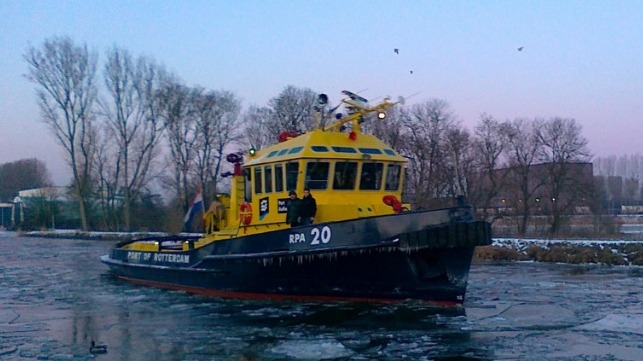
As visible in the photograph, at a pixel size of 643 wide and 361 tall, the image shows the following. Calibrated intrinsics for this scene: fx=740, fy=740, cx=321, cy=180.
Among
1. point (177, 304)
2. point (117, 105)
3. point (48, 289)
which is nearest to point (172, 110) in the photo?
point (117, 105)

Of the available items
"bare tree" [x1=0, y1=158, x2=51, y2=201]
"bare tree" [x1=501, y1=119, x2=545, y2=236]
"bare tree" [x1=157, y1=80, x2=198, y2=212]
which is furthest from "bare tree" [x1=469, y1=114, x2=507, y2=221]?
"bare tree" [x1=0, y1=158, x2=51, y2=201]

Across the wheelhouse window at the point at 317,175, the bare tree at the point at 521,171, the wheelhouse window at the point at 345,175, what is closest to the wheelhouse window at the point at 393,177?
the wheelhouse window at the point at 345,175

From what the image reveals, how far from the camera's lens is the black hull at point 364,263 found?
34.7 feet

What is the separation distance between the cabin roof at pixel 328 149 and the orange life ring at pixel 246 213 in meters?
0.79

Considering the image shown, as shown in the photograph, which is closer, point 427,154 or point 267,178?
point 267,178

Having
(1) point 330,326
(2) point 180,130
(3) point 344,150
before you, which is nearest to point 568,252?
(3) point 344,150

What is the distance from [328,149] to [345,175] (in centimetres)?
55

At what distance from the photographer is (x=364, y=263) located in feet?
36.7

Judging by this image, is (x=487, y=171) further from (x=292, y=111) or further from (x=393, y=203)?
(x=393, y=203)

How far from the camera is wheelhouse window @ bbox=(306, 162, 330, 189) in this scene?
12.3 meters

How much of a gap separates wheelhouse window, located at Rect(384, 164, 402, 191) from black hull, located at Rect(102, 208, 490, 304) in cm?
217

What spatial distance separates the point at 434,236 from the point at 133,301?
20.3ft

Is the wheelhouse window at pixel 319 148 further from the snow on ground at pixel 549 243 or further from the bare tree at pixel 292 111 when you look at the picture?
the bare tree at pixel 292 111

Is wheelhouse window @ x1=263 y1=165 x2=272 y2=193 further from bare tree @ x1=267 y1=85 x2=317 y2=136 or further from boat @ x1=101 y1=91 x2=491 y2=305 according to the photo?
bare tree @ x1=267 y1=85 x2=317 y2=136
